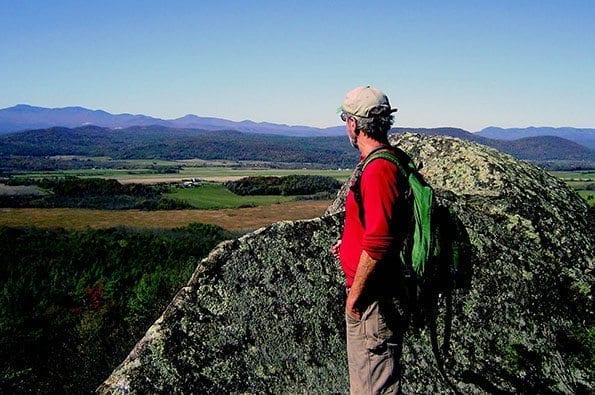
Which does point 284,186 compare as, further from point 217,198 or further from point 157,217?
point 157,217

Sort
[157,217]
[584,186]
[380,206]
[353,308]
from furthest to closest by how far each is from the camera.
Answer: [157,217] < [584,186] < [353,308] < [380,206]

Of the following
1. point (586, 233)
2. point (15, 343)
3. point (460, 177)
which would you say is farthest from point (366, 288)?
point (15, 343)

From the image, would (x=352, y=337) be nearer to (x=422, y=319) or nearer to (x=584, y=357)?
(x=422, y=319)

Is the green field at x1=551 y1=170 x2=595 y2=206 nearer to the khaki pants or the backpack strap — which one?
the khaki pants

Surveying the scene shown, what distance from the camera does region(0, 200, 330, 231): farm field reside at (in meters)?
86.1

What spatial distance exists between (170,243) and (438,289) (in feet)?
195

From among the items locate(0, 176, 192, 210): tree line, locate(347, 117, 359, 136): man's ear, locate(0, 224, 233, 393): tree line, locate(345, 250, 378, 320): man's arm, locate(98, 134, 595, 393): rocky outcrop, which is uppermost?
locate(347, 117, 359, 136): man's ear

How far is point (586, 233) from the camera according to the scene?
8055 mm

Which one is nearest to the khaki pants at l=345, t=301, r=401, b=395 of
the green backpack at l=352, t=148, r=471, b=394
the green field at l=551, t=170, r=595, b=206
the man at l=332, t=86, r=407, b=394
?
the man at l=332, t=86, r=407, b=394

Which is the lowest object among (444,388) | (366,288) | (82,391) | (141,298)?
(141,298)

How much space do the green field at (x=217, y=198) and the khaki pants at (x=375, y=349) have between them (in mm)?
101488

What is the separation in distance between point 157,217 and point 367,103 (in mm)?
94698

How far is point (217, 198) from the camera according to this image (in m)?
119

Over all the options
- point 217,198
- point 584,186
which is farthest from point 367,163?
point 217,198
